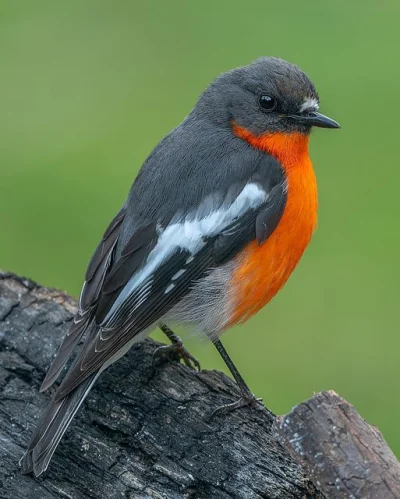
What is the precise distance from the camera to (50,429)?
17.5ft

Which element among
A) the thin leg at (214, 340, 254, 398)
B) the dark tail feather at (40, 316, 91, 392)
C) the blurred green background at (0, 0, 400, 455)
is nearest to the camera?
the dark tail feather at (40, 316, 91, 392)

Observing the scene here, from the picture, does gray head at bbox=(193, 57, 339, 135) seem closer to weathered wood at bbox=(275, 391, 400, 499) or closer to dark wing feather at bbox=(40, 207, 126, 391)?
dark wing feather at bbox=(40, 207, 126, 391)

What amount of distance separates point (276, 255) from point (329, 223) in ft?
15.2

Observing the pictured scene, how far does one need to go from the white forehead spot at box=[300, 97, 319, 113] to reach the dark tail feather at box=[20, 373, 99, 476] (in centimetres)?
197

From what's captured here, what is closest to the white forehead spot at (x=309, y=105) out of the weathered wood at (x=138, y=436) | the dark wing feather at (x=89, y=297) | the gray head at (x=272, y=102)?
the gray head at (x=272, y=102)

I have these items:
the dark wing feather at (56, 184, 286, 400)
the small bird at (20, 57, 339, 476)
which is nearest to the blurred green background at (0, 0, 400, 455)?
the small bird at (20, 57, 339, 476)

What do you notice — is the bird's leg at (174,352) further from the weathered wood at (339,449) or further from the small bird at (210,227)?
the weathered wood at (339,449)

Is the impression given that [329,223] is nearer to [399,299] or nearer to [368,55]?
[399,299]

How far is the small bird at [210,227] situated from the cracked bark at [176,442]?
0.17 metres

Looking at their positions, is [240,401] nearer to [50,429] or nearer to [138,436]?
[138,436]

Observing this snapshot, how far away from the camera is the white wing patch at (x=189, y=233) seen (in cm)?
589

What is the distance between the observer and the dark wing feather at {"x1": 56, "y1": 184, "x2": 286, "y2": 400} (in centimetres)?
565

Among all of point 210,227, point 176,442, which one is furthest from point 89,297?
point 176,442

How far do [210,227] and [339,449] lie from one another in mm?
1356
